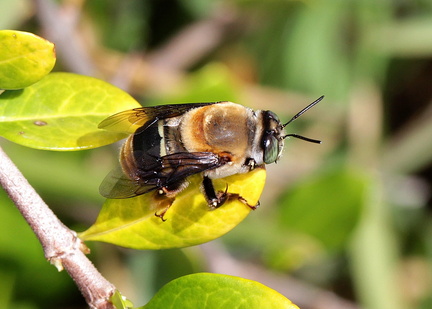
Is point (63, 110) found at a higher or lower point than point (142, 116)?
higher

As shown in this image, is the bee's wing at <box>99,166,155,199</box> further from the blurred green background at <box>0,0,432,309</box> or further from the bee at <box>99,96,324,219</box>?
the blurred green background at <box>0,0,432,309</box>

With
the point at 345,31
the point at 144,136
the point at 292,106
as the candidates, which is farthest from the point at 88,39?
the point at 144,136

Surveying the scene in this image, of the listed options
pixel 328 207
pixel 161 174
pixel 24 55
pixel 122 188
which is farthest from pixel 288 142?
pixel 24 55

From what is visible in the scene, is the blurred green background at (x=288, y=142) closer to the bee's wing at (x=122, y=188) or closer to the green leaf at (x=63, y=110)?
the bee's wing at (x=122, y=188)

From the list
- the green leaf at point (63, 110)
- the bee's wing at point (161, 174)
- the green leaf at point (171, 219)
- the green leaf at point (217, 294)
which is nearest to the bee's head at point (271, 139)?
the bee's wing at point (161, 174)

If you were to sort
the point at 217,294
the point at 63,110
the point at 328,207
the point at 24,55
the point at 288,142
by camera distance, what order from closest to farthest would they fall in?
the point at 217,294
the point at 24,55
the point at 63,110
the point at 328,207
the point at 288,142

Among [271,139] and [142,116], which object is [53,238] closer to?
[142,116]

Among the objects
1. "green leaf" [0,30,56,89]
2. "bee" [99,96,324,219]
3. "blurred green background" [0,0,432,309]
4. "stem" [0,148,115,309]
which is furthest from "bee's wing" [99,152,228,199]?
"blurred green background" [0,0,432,309]

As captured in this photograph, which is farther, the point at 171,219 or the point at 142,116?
the point at 142,116
